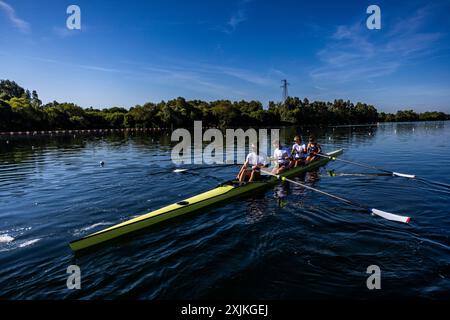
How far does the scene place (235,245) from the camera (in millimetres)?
8797

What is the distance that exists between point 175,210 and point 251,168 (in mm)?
5658

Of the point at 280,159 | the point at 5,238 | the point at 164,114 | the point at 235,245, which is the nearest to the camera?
the point at 235,245

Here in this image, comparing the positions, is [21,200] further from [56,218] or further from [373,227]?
[373,227]

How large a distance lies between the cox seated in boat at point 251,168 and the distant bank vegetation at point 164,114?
3276 inches

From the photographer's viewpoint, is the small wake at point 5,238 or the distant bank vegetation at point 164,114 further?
the distant bank vegetation at point 164,114

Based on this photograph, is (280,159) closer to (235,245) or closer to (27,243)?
(235,245)

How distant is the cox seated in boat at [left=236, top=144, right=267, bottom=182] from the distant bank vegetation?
273 ft

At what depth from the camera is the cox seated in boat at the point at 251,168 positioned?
14625 millimetres

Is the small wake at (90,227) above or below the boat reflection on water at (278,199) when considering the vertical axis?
below

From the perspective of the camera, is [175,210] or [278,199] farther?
[278,199]

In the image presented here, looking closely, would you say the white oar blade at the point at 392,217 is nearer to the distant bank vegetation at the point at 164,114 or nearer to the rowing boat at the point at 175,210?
the rowing boat at the point at 175,210

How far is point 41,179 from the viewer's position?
1844 cm

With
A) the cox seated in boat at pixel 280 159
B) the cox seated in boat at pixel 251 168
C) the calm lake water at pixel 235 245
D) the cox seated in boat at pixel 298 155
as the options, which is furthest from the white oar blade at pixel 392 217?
the cox seated in boat at pixel 298 155

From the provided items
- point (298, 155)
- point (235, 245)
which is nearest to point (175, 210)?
point (235, 245)
